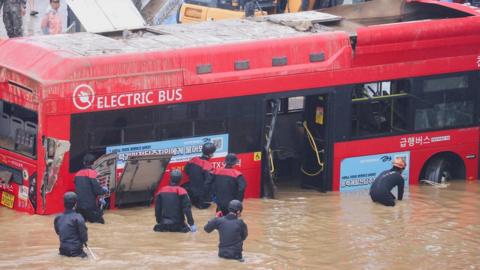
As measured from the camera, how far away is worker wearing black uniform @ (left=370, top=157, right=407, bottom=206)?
23.8m

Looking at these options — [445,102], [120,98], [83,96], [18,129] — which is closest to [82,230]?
[83,96]

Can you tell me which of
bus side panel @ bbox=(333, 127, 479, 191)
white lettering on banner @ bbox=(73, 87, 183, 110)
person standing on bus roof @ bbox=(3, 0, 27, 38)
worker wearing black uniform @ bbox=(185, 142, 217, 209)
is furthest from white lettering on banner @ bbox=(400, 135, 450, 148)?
person standing on bus roof @ bbox=(3, 0, 27, 38)

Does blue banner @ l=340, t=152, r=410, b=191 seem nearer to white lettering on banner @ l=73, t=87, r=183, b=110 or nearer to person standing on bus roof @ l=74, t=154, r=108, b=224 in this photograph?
white lettering on banner @ l=73, t=87, r=183, b=110

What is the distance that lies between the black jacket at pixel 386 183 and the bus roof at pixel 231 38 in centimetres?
201

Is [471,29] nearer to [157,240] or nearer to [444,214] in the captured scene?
[444,214]

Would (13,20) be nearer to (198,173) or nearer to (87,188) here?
(198,173)

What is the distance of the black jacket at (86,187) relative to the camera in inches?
842

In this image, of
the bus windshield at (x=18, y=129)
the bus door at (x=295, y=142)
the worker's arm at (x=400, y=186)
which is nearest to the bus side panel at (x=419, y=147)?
the bus door at (x=295, y=142)

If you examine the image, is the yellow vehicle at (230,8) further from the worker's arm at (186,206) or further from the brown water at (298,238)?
the worker's arm at (186,206)

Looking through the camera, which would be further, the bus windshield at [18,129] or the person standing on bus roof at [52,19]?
the person standing on bus roof at [52,19]

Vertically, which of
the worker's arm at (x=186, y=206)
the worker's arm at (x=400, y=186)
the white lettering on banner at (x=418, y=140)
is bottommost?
the worker's arm at (x=400, y=186)

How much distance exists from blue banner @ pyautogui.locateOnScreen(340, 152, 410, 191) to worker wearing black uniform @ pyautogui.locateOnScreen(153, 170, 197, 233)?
4.17 meters

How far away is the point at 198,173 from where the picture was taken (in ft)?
74.8

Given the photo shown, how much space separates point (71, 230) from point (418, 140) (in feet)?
26.4
